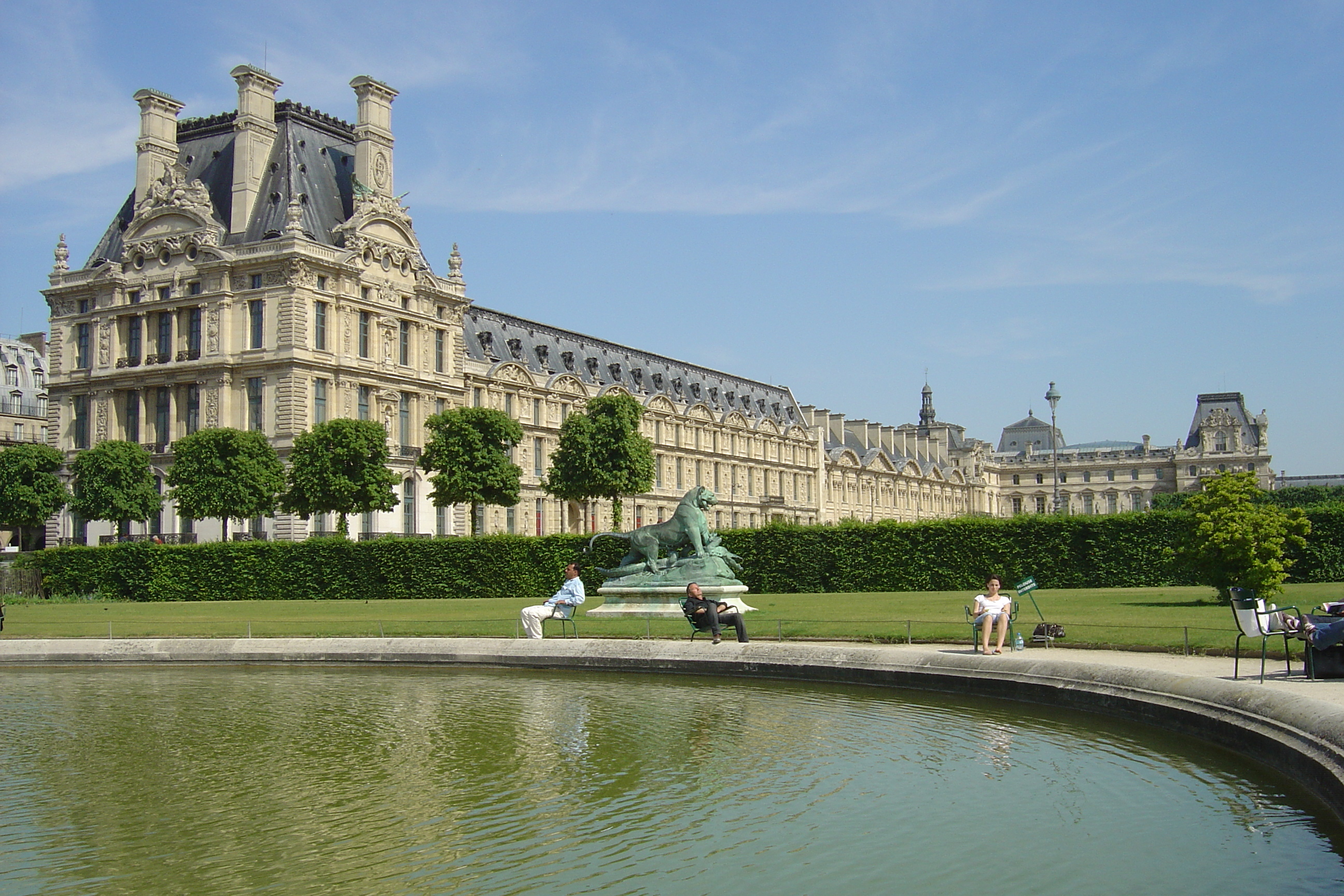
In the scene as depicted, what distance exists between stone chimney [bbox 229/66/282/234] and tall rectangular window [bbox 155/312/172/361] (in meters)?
5.58

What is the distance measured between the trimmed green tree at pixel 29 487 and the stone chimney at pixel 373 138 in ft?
70.1

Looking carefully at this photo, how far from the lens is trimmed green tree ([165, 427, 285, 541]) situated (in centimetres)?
→ 5159

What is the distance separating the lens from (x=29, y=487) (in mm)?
58625

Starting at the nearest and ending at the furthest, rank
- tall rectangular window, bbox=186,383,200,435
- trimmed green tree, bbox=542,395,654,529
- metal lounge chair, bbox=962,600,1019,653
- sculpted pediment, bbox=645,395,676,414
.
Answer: metal lounge chair, bbox=962,600,1019,653 → tall rectangular window, bbox=186,383,200,435 → trimmed green tree, bbox=542,395,654,529 → sculpted pediment, bbox=645,395,676,414

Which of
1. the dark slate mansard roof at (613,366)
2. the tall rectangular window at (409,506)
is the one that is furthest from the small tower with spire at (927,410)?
the tall rectangular window at (409,506)

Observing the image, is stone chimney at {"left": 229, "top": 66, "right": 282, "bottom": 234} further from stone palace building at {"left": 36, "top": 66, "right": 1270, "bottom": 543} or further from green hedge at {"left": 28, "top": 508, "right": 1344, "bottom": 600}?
green hedge at {"left": 28, "top": 508, "right": 1344, "bottom": 600}

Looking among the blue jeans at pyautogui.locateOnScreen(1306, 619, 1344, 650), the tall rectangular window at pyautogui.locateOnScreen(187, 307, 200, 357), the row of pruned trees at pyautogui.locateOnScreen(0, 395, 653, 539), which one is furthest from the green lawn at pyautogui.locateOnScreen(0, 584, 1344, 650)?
the tall rectangular window at pyautogui.locateOnScreen(187, 307, 200, 357)

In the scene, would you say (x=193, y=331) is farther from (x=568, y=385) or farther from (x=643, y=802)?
(x=643, y=802)

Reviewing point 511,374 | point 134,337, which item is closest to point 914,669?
point 134,337

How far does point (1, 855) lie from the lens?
29.2 ft

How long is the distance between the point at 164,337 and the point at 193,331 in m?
2.09

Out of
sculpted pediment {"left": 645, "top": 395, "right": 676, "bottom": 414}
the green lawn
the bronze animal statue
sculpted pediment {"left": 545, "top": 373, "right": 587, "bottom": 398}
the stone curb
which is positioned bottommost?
the green lawn

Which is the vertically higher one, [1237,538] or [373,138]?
[373,138]

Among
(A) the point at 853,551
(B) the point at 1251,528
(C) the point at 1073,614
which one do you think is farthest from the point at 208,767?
(A) the point at 853,551
